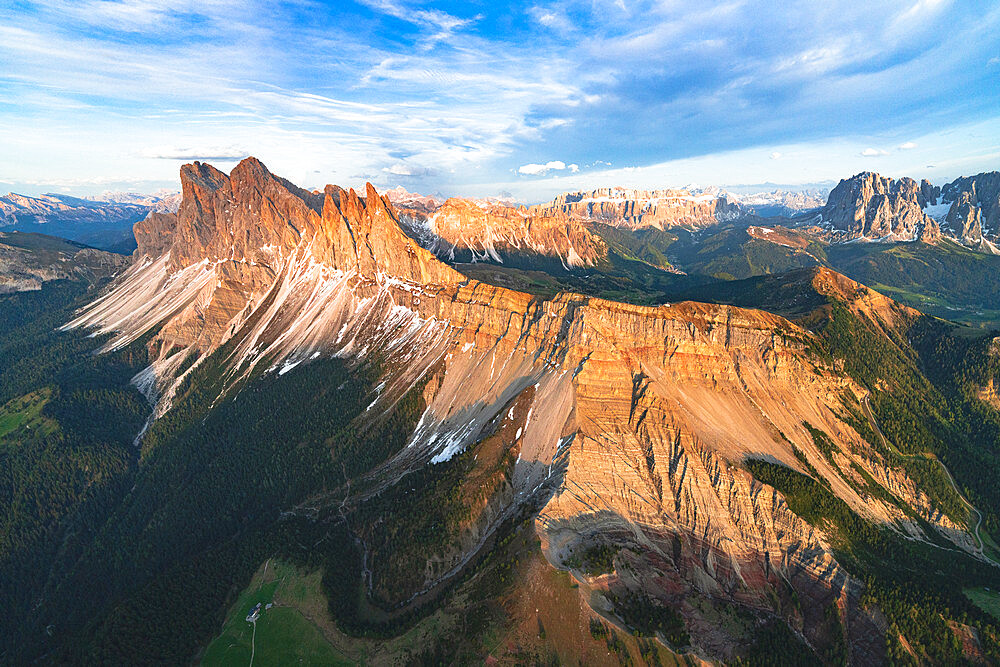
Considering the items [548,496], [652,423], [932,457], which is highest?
[652,423]

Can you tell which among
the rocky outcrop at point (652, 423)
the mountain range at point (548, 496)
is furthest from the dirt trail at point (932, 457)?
the rocky outcrop at point (652, 423)

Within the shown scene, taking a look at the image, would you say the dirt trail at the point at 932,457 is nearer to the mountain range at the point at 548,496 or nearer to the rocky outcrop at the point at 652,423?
the mountain range at the point at 548,496

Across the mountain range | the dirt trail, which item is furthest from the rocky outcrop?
the dirt trail

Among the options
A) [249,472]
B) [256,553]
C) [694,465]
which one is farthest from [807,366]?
[249,472]

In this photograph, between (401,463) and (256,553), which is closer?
(256,553)

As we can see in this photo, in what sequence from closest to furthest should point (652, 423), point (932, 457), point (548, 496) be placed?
point (548, 496) → point (652, 423) → point (932, 457)

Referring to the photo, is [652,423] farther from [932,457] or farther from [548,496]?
[932,457]

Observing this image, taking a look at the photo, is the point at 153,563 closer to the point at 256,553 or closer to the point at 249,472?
the point at 249,472

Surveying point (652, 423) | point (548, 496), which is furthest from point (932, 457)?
point (548, 496)

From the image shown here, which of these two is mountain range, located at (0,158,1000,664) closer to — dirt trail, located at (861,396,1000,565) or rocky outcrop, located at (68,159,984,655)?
rocky outcrop, located at (68,159,984,655)
